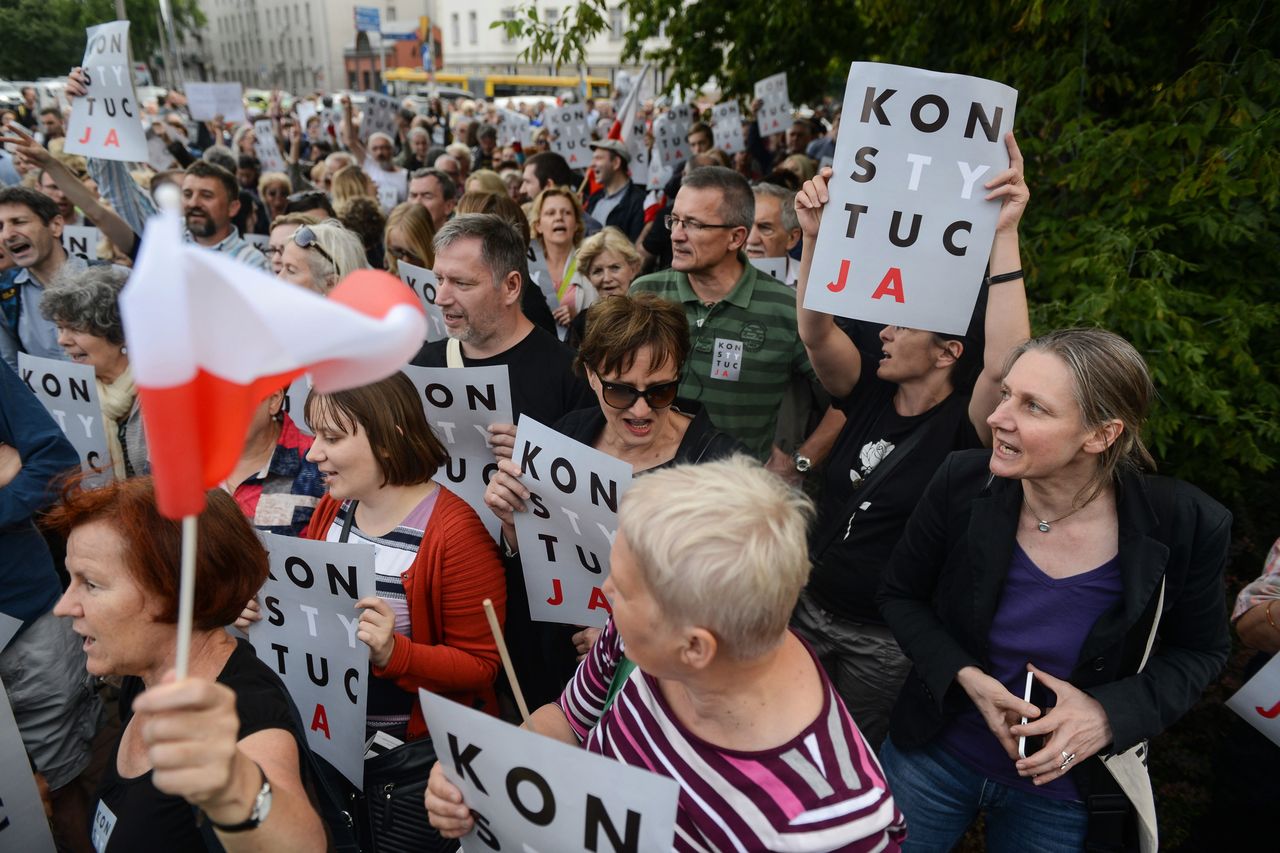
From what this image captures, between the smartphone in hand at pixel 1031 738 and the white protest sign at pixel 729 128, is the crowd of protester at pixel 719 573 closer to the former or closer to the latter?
the smartphone in hand at pixel 1031 738

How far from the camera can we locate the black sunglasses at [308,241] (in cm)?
422

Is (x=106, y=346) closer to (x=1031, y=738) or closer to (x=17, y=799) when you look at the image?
(x=17, y=799)

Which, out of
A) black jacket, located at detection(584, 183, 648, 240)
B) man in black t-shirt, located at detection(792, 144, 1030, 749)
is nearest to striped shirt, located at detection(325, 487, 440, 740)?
man in black t-shirt, located at detection(792, 144, 1030, 749)

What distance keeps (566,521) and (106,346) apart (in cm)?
225

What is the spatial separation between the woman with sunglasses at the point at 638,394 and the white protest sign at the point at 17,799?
4.39 feet

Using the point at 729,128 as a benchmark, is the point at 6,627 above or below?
below

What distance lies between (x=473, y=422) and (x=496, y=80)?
1747 inches

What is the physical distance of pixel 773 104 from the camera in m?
9.67

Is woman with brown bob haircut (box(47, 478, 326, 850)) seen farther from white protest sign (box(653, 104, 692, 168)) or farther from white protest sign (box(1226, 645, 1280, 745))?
white protest sign (box(653, 104, 692, 168))

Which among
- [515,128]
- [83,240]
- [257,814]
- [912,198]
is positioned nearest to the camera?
[257,814]

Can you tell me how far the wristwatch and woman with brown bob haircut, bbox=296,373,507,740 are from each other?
0.96 metres

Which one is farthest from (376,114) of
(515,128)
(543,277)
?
(543,277)

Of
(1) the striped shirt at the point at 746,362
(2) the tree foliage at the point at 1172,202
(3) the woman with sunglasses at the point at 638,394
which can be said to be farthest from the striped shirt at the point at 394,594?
(2) the tree foliage at the point at 1172,202

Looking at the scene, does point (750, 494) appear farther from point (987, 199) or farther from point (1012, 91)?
point (1012, 91)
